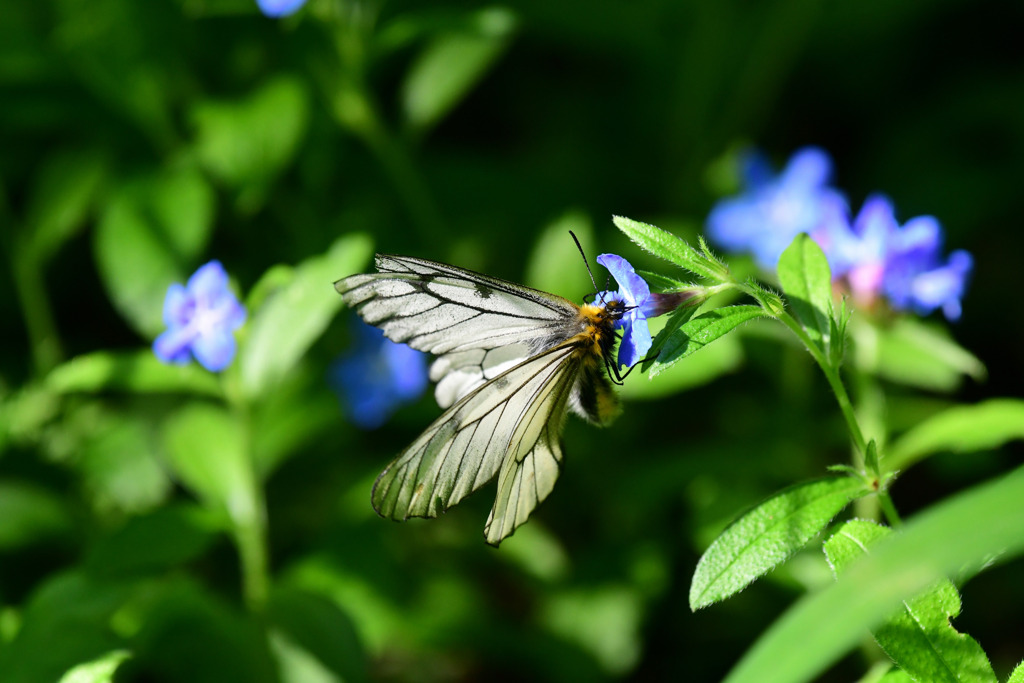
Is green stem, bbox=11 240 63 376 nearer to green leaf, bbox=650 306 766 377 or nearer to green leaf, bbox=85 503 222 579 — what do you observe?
green leaf, bbox=85 503 222 579

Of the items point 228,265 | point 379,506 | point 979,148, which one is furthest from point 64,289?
point 979,148

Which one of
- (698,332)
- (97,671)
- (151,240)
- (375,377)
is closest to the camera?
(698,332)

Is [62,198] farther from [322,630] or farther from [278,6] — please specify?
[322,630]

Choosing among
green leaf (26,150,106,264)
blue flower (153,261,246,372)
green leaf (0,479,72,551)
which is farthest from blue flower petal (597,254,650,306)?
green leaf (26,150,106,264)

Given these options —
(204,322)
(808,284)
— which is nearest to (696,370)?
(808,284)

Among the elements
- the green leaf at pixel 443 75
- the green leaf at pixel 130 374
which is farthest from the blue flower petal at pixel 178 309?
the green leaf at pixel 443 75
